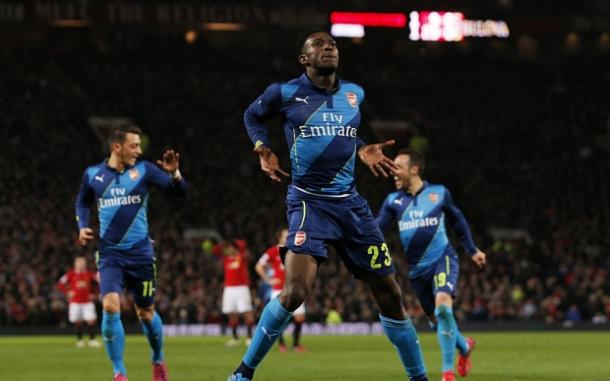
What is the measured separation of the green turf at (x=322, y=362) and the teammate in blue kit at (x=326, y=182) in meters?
5.13

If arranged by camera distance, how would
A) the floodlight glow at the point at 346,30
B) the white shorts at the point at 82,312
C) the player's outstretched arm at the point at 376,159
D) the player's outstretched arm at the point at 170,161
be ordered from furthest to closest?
1. the floodlight glow at the point at 346,30
2. the white shorts at the point at 82,312
3. the player's outstretched arm at the point at 170,161
4. the player's outstretched arm at the point at 376,159

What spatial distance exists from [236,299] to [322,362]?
8952mm

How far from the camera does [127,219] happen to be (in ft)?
42.9

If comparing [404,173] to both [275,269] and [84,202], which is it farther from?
[275,269]

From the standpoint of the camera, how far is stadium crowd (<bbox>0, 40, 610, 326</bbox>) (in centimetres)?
3584

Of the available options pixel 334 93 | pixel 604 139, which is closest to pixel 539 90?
pixel 604 139

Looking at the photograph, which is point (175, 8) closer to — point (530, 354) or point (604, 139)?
point (604, 139)

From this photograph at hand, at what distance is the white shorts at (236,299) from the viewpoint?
2728cm

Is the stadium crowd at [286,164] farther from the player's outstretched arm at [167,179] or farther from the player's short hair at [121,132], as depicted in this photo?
the player's outstretched arm at [167,179]

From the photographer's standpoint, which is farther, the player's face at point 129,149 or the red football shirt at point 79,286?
the red football shirt at point 79,286

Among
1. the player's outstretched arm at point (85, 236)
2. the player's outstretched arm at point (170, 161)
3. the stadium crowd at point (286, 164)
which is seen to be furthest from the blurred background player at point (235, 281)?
the player's outstretched arm at point (170, 161)

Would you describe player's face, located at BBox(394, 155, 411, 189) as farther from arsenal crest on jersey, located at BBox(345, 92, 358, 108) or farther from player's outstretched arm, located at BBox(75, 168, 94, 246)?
arsenal crest on jersey, located at BBox(345, 92, 358, 108)

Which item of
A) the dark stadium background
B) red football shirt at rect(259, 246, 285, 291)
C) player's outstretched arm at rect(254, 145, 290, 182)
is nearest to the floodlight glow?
the dark stadium background

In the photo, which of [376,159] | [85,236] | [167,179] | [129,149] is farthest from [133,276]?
[376,159]
